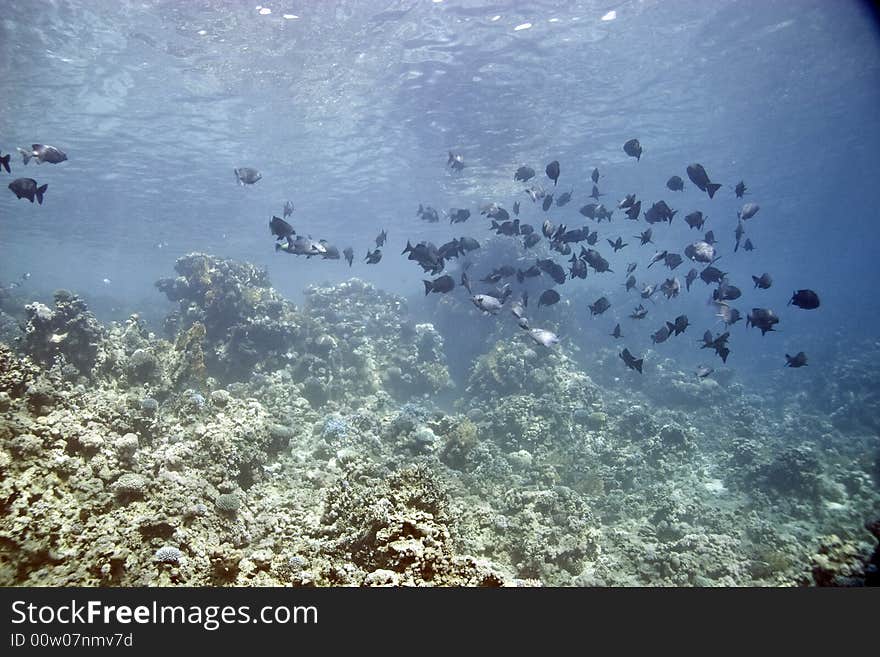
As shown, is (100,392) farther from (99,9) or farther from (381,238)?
(99,9)

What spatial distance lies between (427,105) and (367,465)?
19.5m

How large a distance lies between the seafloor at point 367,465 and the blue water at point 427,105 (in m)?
8.13

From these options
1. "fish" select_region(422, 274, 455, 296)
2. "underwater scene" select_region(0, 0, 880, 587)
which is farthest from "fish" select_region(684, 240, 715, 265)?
"fish" select_region(422, 274, 455, 296)

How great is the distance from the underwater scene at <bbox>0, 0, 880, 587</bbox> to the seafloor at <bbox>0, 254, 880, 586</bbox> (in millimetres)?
64

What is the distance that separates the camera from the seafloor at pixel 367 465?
A: 517 cm

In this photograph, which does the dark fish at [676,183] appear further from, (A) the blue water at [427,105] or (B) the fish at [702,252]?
(A) the blue water at [427,105]

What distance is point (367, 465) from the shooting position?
8.09 meters

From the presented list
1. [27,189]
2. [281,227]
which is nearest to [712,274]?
[281,227]

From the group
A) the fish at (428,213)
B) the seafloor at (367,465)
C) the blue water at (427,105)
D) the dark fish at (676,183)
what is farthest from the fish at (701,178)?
the blue water at (427,105)

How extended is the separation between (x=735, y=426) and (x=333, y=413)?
16249 millimetres

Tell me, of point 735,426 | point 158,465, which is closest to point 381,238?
point 158,465

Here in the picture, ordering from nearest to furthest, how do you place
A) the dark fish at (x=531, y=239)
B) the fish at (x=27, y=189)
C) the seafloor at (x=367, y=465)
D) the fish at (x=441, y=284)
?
the seafloor at (x=367, y=465)
the fish at (x=27, y=189)
the fish at (x=441, y=284)
the dark fish at (x=531, y=239)

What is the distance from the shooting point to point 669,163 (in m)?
31.3

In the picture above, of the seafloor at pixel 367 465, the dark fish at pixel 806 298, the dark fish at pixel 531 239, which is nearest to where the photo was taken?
the seafloor at pixel 367 465
